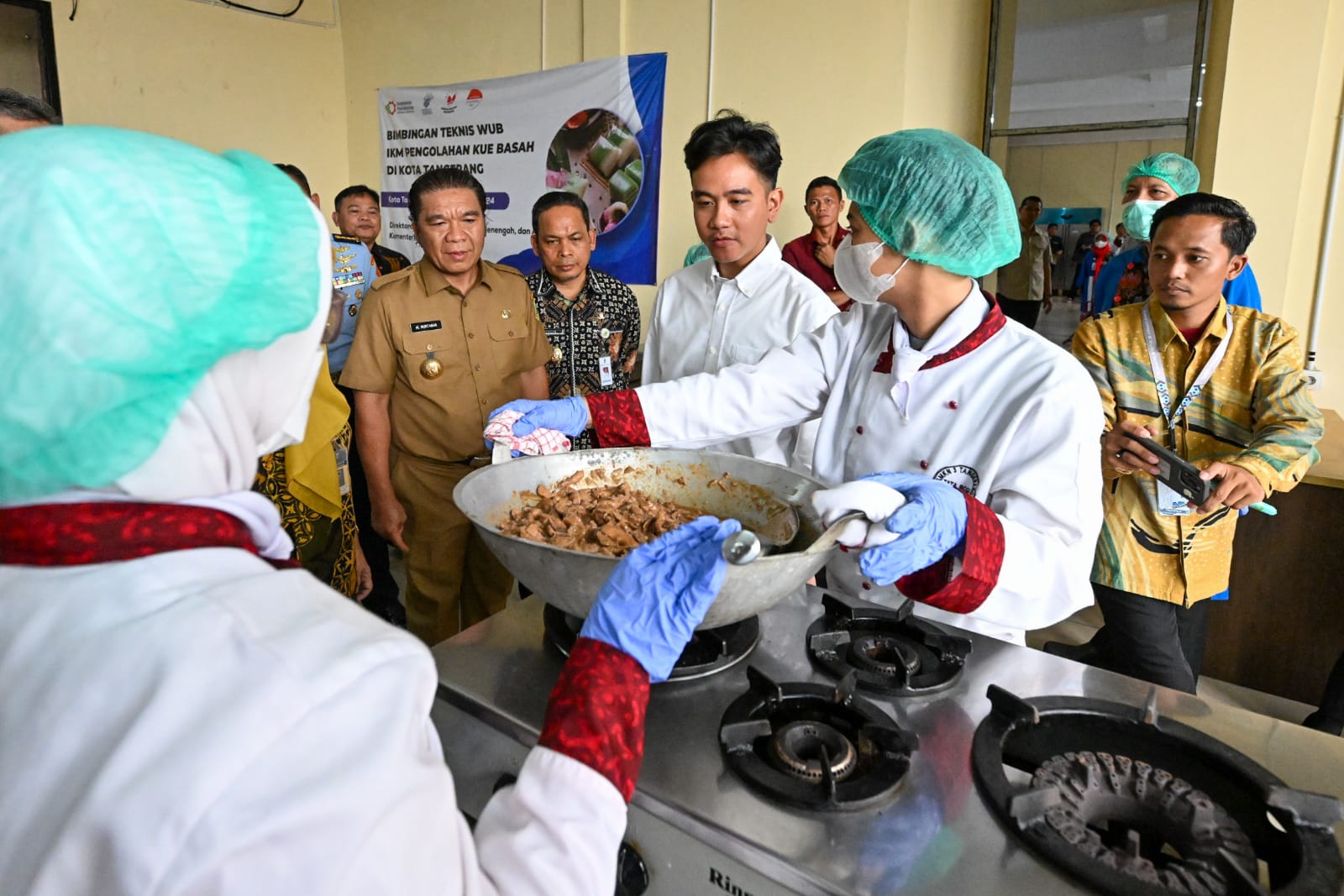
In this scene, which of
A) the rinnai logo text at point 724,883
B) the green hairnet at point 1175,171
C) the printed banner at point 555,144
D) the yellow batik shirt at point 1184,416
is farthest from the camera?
the printed banner at point 555,144

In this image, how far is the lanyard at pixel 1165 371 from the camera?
79.1 inches

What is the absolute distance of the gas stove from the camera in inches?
29.3

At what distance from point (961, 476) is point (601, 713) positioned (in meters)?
0.84

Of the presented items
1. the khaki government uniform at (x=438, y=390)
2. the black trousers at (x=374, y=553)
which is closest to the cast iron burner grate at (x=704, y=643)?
the khaki government uniform at (x=438, y=390)

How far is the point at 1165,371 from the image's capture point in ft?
6.80

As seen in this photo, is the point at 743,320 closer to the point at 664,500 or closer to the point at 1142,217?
the point at 664,500

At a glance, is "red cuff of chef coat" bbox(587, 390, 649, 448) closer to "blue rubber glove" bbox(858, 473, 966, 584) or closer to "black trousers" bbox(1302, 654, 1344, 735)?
"blue rubber glove" bbox(858, 473, 966, 584)

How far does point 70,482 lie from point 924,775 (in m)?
0.83

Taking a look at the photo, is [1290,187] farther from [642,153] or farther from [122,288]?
[122,288]

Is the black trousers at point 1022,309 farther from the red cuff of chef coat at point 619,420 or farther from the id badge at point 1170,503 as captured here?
the red cuff of chef coat at point 619,420

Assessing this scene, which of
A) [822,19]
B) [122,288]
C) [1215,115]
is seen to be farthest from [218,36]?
[122,288]

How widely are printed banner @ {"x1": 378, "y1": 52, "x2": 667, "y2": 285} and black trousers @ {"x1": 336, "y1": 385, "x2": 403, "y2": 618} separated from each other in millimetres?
1896

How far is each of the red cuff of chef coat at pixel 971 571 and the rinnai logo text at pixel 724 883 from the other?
49 centimetres

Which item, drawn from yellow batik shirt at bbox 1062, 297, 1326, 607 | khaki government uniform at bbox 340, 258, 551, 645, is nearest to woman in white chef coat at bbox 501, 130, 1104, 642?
khaki government uniform at bbox 340, 258, 551, 645
